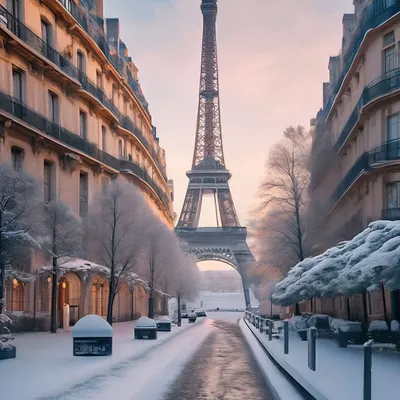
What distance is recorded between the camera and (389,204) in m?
34.2

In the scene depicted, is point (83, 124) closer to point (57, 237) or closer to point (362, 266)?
point (57, 237)

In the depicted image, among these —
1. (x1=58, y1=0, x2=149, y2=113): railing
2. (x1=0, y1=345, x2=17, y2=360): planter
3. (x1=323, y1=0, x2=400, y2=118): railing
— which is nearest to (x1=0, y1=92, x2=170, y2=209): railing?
(x1=58, y1=0, x2=149, y2=113): railing

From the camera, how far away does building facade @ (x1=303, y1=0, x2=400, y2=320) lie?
33.5 m

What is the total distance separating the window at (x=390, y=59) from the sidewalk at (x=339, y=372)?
15.2m

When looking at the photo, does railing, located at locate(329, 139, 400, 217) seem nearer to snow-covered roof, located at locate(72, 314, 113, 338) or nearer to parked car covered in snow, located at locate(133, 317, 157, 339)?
parked car covered in snow, located at locate(133, 317, 157, 339)

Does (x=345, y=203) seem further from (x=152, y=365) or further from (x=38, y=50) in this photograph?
(x=152, y=365)

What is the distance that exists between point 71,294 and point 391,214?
19.4 m

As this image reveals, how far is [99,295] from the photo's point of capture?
47594mm

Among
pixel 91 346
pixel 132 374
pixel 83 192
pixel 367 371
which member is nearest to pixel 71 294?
pixel 83 192

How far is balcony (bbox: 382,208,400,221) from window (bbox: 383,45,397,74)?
6864 mm

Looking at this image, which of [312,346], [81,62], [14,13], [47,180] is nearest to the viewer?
[312,346]

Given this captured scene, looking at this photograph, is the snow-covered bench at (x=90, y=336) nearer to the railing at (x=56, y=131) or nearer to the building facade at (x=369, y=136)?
the building facade at (x=369, y=136)

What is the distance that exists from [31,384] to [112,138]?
3760 centimetres

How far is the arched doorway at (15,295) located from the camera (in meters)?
32.6
